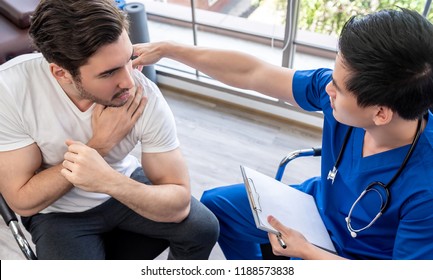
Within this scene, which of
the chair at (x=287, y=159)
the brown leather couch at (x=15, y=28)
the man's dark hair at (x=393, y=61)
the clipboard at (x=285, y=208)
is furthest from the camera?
the brown leather couch at (x=15, y=28)

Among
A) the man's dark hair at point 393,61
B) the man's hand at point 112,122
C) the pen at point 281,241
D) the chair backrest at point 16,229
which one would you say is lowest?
the pen at point 281,241

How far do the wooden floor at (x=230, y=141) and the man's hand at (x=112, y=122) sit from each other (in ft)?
3.21

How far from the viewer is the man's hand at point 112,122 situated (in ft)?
4.04

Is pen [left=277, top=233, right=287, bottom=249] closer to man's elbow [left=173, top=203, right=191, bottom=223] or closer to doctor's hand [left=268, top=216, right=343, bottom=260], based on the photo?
doctor's hand [left=268, top=216, right=343, bottom=260]

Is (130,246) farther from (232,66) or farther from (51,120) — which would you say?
(232,66)

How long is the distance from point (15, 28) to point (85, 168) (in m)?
1.43

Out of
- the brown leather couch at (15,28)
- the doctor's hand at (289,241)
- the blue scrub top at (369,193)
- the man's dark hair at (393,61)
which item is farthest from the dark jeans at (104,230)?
the brown leather couch at (15,28)

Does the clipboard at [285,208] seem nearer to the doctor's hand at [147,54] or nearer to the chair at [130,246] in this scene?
the chair at [130,246]

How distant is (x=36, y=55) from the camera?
1254 mm

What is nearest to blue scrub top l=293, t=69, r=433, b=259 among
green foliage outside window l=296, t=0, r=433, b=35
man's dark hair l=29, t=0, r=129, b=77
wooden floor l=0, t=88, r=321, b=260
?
man's dark hair l=29, t=0, r=129, b=77

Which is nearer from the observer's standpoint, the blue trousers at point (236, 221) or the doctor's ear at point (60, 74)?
A: the doctor's ear at point (60, 74)

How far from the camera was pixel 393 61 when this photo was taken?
939 mm

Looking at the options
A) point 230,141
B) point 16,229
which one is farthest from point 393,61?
point 230,141
